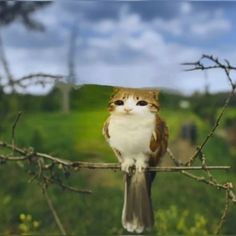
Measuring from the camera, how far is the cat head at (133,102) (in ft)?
11.5

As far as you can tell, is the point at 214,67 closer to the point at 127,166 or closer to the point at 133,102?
the point at 133,102

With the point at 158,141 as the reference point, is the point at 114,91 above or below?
above

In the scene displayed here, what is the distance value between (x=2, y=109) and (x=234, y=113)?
2.19 feet

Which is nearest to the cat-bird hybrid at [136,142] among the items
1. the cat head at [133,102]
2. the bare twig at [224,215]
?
the cat head at [133,102]

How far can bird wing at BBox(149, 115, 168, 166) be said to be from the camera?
3.54m

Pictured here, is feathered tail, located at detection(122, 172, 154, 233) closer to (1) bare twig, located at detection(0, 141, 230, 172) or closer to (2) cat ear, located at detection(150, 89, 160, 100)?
(1) bare twig, located at detection(0, 141, 230, 172)

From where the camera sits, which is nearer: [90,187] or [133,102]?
[133,102]

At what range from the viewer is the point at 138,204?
357 cm


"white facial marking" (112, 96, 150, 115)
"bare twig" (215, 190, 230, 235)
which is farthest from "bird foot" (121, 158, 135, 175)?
"bare twig" (215, 190, 230, 235)

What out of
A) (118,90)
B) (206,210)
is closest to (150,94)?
(118,90)

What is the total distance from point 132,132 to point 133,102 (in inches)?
3.2

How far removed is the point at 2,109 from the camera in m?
3.68

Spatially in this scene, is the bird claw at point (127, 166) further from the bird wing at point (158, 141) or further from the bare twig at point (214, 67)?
the bare twig at point (214, 67)

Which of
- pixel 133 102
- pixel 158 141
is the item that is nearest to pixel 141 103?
pixel 133 102
